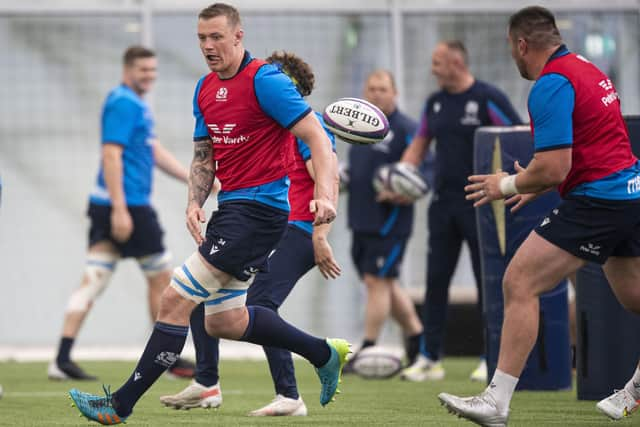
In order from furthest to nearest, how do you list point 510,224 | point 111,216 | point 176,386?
1. point 111,216
2. point 176,386
3. point 510,224

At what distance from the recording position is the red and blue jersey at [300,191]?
6.68m

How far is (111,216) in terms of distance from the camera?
9336mm

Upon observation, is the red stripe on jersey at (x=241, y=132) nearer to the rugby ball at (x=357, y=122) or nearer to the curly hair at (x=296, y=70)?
the rugby ball at (x=357, y=122)

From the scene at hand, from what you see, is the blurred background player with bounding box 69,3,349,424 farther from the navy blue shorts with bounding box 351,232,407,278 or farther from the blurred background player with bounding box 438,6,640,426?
the navy blue shorts with bounding box 351,232,407,278

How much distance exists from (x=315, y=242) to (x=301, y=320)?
6.63 meters

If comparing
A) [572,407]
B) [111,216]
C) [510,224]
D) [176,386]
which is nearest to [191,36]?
[111,216]

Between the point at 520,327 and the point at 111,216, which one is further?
the point at 111,216

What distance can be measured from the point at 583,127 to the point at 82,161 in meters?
8.18

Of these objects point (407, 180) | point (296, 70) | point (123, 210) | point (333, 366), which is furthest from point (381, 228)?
point (333, 366)

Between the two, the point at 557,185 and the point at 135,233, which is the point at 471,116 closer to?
the point at 135,233

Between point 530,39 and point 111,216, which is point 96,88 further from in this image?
point 530,39

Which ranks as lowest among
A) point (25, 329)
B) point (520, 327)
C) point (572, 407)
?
point (25, 329)

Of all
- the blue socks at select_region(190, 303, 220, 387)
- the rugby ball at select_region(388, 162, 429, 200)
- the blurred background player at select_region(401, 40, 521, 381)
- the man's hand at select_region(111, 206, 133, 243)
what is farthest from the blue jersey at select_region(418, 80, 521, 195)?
the blue socks at select_region(190, 303, 220, 387)

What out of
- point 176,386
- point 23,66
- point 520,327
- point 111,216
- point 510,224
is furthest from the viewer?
point 23,66
